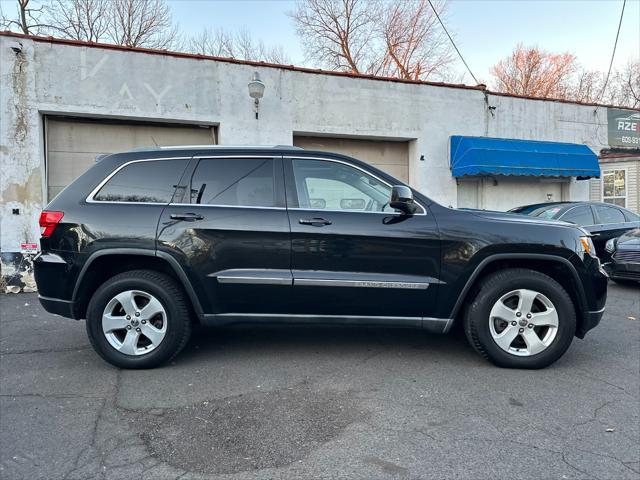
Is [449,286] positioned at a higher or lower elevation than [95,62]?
lower

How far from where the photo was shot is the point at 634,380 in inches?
142

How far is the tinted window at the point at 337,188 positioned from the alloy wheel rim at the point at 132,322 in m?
1.57

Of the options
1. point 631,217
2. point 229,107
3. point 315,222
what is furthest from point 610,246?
point 229,107

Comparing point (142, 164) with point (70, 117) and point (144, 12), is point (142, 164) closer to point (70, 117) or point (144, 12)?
point (70, 117)

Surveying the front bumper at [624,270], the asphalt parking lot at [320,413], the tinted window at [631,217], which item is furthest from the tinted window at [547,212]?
the asphalt parking lot at [320,413]

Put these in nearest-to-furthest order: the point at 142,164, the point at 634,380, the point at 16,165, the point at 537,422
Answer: the point at 537,422 → the point at 634,380 → the point at 142,164 → the point at 16,165

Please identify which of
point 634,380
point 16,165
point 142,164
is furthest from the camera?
point 16,165

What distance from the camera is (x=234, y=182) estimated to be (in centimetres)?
391

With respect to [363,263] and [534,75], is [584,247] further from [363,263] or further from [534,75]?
[534,75]

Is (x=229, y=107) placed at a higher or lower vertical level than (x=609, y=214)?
higher

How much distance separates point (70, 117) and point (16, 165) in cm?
141

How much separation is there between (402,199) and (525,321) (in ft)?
4.99

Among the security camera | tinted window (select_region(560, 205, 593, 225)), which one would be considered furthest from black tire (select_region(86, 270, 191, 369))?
tinted window (select_region(560, 205, 593, 225))

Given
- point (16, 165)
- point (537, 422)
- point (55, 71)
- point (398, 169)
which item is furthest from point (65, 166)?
point (537, 422)
